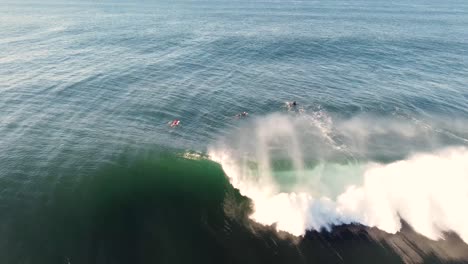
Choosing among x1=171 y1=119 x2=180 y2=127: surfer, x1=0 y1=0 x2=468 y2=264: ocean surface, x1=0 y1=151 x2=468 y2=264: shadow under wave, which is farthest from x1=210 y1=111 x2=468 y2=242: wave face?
x1=171 y1=119 x2=180 y2=127: surfer

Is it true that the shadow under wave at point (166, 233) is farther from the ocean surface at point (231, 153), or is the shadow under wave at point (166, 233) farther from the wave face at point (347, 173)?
the wave face at point (347, 173)

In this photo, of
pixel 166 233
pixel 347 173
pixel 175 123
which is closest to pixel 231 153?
pixel 175 123

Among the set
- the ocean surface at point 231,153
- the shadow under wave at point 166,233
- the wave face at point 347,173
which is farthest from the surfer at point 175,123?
the shadow under wave at point 166,233

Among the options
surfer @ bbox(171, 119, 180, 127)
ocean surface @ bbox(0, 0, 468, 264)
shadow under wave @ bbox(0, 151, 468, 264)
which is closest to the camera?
shadow under wave @ bbox(0, 151, 468, 264)

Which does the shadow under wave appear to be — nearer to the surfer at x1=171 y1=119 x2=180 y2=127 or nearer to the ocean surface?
the ocean surface

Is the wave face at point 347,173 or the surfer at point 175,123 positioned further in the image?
the surfer at point 175,123

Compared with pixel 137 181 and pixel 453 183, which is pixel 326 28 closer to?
pixel 453 183
